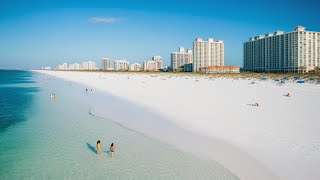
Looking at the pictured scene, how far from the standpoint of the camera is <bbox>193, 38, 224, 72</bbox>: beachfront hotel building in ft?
473

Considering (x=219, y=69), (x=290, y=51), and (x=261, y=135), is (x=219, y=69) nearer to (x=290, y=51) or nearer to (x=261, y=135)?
(x=290, y=51)

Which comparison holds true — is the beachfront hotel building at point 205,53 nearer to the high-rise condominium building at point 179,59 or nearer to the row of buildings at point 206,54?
the row of buildings at point 206,54

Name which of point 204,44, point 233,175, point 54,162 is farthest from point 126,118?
point 204,44

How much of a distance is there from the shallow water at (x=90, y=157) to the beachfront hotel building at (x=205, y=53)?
12852 cm

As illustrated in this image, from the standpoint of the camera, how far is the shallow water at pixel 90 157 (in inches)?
400

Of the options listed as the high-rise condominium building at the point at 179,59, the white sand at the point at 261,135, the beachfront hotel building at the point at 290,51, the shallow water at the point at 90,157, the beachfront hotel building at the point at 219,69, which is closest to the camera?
the white sand at the point at 261,135

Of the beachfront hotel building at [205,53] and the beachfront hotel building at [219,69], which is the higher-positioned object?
the beachfront hotel building at [205,53]

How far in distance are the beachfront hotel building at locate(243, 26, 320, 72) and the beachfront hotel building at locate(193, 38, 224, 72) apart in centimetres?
2675

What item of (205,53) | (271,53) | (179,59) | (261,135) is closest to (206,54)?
(205,53)

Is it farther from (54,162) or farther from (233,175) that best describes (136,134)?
(233,175)

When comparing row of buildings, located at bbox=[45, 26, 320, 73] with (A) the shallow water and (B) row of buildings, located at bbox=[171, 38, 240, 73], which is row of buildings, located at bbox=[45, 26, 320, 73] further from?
(A) the shallow water

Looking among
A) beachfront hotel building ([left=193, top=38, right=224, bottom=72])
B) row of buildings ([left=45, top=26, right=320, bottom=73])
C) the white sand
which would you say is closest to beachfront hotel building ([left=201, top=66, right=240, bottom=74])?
row of buildings ([left=45, top=26, right=320, bottom=73])

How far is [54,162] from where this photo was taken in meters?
11.6

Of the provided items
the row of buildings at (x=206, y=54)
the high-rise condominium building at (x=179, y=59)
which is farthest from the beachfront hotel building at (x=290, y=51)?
the high-rise condominium building at (x=179, y=59)
